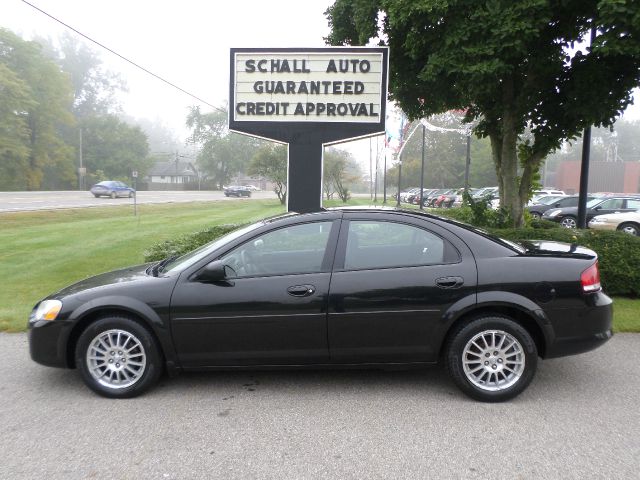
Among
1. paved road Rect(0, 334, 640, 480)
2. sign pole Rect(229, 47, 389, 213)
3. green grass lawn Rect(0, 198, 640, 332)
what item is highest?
sign pole Rect(229, 47, 389, 213)

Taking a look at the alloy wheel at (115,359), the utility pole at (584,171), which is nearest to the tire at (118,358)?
the alloy wheel at (115,359)

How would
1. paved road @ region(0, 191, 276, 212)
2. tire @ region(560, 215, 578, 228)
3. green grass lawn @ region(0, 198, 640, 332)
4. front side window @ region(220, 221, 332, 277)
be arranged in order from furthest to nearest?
paved road @ region(0, 191, 276, 212) → tire @ region(560, 215, 578, 228) → green grass lawn @ region(0, 198, 640, 332) → front side window @ region(220, 221, 332, 277)

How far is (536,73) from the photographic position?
876cm

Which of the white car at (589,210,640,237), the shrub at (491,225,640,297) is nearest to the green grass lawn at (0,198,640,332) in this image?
the shrub at (491,225,640,297)

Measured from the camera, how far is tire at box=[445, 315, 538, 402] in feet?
13.2

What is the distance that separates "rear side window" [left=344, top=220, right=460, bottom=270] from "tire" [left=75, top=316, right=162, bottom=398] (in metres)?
1.70

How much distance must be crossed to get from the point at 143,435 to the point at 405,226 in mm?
2497

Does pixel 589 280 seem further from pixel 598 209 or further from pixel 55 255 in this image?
pixel 598 209

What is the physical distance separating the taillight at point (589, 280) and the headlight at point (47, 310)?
413 centimetres

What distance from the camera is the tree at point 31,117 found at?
54375mm

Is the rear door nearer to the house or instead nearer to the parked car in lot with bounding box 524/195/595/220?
the parked car in lot with bounding box 524/195/595/220

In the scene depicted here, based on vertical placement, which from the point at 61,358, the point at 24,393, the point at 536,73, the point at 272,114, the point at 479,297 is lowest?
the point at 24,393

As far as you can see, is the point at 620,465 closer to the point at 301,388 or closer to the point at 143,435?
the point at 301,388

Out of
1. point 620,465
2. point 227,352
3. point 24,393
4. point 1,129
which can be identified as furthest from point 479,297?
point 1,129
